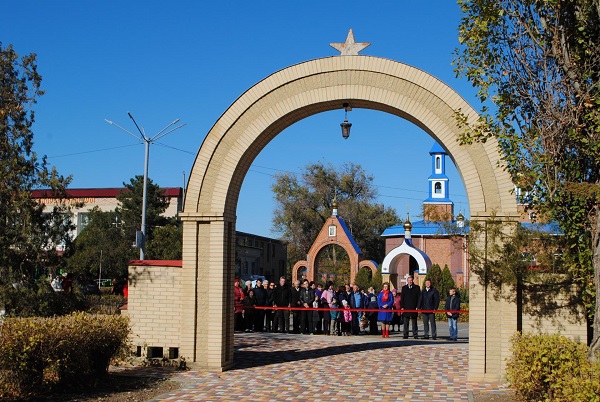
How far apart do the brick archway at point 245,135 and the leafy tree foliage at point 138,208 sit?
119ft

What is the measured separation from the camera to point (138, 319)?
14547mm

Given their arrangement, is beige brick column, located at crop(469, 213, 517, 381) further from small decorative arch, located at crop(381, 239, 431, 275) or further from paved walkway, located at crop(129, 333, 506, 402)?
small decorative arch, located at crop(381, 239, 431, 275)

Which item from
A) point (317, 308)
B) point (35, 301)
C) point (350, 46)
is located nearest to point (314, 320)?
point (317, 308)

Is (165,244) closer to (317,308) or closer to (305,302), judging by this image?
(305,302)

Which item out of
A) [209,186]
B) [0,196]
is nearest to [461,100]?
[209,186]

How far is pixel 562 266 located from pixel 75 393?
317 inches

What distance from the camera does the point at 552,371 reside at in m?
9.56

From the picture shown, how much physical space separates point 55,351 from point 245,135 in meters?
5.54

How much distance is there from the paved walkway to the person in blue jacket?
2.30 metres

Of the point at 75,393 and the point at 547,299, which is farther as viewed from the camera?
the point at 547,299

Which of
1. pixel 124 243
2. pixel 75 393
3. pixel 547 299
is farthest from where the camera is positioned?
pixel 124 243

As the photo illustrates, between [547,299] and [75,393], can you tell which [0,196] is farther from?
[547,299]

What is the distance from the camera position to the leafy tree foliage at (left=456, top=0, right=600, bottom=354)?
408 inches

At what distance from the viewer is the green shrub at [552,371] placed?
27.8 feet
